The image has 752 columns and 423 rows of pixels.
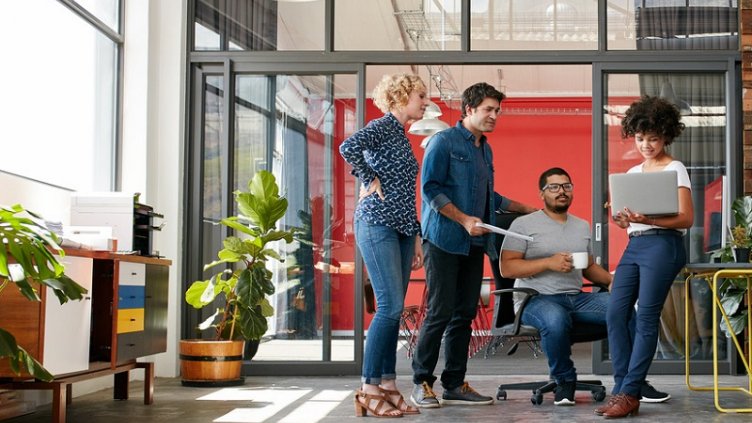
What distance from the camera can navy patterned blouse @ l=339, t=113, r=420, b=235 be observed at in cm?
421

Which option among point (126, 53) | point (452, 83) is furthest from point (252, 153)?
point (452, 83)

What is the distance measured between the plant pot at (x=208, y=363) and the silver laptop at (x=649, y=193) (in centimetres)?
257

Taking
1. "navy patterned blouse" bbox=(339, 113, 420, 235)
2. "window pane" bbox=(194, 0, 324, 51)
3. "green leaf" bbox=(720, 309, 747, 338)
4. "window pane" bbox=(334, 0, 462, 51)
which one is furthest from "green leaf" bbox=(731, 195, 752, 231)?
"window pane" bbox=(194, 0, 324, 51)

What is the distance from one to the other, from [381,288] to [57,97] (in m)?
2.29

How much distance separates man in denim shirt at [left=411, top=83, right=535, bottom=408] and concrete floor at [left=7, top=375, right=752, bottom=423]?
0.29 m

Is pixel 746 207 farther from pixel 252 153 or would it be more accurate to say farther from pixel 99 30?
pixel 99 30

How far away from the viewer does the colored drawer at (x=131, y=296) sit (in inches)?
182

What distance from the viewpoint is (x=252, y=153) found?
6.52 metres

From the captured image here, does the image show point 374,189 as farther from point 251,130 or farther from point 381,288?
point 251,130

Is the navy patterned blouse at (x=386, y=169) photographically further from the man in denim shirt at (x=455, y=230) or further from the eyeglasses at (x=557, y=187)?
the eyeglasses at (x=557, y=187)

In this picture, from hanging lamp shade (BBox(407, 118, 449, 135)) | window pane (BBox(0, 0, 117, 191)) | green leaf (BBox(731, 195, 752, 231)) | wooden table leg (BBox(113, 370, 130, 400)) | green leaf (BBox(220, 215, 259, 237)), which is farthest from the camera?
hanging lamp shade (BBox(407, 118, 449, 135))

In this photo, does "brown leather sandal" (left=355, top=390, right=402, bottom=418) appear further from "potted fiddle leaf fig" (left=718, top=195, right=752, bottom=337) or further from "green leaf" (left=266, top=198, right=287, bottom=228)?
"potted fiddle leaf fig" (left=718, top=195, right=752, bottom=337)

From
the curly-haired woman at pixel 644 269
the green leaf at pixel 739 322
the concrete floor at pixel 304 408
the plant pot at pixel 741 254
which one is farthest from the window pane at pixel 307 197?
the plant pot at pixel 741 254

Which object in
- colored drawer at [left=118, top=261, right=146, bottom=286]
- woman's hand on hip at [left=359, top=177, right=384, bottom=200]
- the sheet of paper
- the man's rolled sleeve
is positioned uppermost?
woman's hand on hip at [left=359, top=177, right=384, bottom=200]
